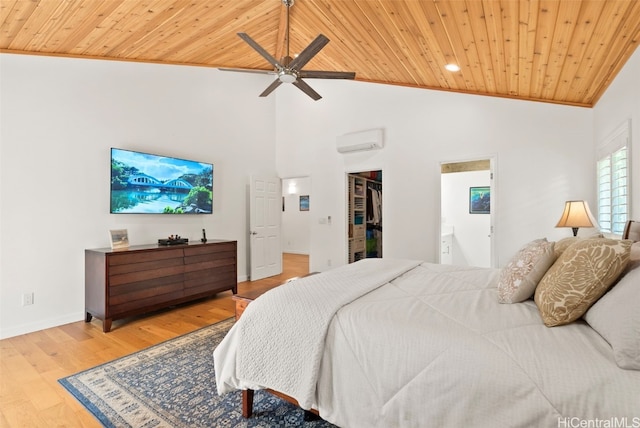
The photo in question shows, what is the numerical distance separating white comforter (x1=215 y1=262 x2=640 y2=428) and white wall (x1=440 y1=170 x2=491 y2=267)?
4.40 meters

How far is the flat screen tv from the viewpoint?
3676 millimetres

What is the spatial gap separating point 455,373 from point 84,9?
135 inches

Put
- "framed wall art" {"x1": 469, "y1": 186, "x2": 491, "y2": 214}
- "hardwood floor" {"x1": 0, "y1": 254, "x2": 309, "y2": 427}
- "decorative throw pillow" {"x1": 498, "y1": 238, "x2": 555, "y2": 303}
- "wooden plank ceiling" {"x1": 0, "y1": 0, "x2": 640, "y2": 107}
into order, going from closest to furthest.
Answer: "decorative throw pillow" {"x1": 498, "y1": 238, "x2": 555, "y2": 303} < "hardwood floor" {"x1": 0, "y1": 254, "x2": 309, "y2": 427} < "wooden plank ceiling" {"x1": 0, "y1": 0, "x2": 640, "y2": 107} < "framed wall art" {"x1": 469, "y1": 186, "x2": 491, "y2": 214}

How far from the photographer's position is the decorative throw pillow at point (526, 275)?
1.56m

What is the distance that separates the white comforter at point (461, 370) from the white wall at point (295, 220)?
23.4 ft

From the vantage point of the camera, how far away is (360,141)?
16.9 ft

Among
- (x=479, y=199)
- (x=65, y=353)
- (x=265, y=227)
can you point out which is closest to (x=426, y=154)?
(x=479, y=199)

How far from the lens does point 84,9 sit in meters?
2.48

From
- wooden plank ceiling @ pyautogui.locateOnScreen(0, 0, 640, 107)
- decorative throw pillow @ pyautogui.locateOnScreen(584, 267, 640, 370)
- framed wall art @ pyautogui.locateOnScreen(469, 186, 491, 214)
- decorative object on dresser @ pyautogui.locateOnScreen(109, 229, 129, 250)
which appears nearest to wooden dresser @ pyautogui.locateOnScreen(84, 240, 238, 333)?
decorative object on dresser @ pyautogui.locateOnScreen(109, 229, 129, 250)

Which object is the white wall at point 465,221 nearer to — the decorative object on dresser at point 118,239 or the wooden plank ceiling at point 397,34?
the wooden plank ceiling at point 397,34

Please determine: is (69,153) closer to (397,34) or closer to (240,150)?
(240,150)

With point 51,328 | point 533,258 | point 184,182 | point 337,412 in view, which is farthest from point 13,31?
point 533,258

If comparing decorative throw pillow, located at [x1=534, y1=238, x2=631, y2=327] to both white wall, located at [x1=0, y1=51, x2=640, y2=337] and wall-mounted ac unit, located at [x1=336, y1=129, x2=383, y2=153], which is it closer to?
white wall, located at [x1=0, y1=51, x2=640, y2=337]

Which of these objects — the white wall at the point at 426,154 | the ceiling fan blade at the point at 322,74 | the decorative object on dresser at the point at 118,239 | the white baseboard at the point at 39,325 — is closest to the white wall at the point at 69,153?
the white baseboard at the point at 39,325
